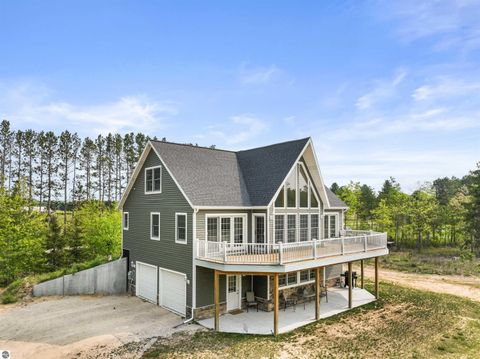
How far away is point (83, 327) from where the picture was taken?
13.3 metres

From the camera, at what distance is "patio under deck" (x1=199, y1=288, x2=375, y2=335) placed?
1291 cm

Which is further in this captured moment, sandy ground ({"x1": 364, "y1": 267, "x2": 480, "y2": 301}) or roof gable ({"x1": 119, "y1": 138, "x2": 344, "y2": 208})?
sandy ground ({"x1": 364, "y1": 267, "x2": 480, "y2": 301})

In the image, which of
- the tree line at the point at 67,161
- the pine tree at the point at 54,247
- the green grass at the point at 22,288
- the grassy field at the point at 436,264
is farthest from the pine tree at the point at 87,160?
the grassy field at the point at 436,264

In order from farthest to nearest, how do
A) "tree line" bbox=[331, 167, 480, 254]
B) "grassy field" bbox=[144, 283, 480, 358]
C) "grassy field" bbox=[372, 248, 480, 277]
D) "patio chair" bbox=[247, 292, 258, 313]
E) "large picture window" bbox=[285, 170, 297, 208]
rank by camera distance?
"tree line" bbox=[331, 167, 480, 254] < "grassy field" bbox=[372, 248, 480, 277] < "large picture window" bbox=[285, 170, 297, 208] < "patio chair" bbox=[247, 292, 258, 313] < "grassy field" bbox=[144, 283, 480, 358]

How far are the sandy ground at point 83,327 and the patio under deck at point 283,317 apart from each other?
163 centimetres

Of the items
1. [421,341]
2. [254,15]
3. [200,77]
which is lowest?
[421,341]

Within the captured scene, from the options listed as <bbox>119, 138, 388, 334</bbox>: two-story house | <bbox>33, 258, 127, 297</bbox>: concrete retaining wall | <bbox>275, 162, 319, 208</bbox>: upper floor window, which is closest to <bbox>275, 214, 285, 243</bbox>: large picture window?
<bbox>119, 138, 388, 334</bbox>: two-story house

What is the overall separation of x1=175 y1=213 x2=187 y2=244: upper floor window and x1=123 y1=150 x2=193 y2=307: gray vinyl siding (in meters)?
0.24

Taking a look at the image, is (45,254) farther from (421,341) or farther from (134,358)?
(421,341)

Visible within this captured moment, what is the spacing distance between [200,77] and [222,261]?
12.2m

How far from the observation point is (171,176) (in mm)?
15406

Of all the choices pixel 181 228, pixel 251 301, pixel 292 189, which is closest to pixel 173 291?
pixel 181 228

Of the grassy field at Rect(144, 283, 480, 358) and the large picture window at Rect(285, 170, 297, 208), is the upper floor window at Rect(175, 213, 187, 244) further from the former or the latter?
the large picture window at Rect(285, 170, 297, 208)

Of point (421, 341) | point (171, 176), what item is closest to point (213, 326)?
point (171, 176)
